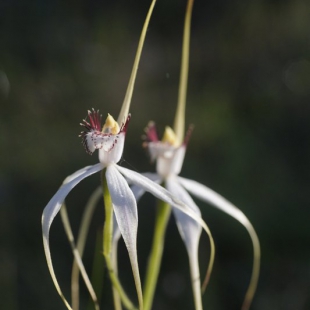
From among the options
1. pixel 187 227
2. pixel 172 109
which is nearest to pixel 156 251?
pixel 187 227

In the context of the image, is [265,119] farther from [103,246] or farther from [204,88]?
[103,246]

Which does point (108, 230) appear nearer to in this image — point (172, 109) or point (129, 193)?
point (129, 193)

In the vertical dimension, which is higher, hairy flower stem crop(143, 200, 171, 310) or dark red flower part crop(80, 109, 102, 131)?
dark red flower part crop(80, 109, 102, 131)

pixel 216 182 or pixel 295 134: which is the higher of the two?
pixel 295 134

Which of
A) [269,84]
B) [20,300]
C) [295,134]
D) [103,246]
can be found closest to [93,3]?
[269,84]

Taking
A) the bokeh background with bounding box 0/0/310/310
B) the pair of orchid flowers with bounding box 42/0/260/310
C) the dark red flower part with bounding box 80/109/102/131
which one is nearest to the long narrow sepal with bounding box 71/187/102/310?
the pair of orchid flowers with bounding box 42/0/260/310

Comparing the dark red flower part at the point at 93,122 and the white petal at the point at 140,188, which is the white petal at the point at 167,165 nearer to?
the white petal at the point at 140,188

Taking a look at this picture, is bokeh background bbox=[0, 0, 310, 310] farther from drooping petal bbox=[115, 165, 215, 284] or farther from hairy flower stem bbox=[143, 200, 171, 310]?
drooping petal bbox=[115, 165, 215, 284]
